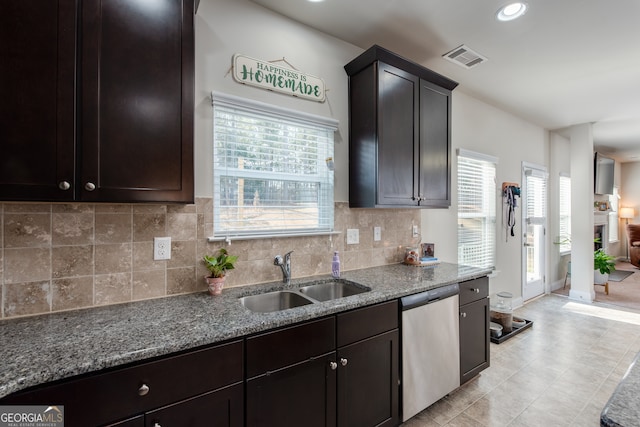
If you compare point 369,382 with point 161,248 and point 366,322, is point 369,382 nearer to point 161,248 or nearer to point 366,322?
point 366,322

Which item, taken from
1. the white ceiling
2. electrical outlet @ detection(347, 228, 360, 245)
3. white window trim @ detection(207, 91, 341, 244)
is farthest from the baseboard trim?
white window trim @ detection(207, 91, 341, 244)

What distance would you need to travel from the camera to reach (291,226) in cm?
212

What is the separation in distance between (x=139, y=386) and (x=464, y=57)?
333cm

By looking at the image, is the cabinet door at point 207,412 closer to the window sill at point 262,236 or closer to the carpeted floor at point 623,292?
the window sill at point 262,236

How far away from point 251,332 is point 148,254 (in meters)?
0.82

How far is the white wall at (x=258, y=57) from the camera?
5.84 ft

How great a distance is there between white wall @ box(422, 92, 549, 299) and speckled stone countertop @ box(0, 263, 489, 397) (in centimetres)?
167

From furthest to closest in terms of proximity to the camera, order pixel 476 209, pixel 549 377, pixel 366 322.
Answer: pixel 476 209
pixel 549 377
pixel 366 322

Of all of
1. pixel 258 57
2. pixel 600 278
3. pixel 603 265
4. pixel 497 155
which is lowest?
pixel 600 278

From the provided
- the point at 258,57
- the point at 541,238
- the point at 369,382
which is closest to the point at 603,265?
the point at 541,238

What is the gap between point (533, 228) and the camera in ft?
15.4

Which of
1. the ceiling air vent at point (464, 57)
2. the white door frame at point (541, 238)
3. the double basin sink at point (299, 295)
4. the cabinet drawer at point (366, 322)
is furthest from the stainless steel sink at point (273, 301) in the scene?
the white door frame at point (541, 238)

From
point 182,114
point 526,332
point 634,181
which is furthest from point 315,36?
point 634,181

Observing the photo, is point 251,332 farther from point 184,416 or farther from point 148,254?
point 148,254
